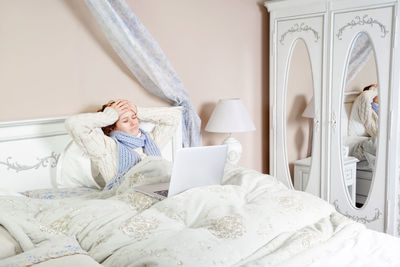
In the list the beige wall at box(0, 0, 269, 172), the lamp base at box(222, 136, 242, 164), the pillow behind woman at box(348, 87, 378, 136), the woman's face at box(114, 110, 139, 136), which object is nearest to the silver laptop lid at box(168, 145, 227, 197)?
the woman's face at box(114, 110, 139, 136)

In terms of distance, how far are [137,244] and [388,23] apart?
7.65 feet

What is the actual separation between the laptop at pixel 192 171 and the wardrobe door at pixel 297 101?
153 centimetres

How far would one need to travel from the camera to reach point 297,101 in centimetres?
347

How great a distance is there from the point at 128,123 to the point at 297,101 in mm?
1542

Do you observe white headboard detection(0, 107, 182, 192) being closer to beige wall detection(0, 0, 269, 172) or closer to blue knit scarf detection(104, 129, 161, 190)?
beige wall detection(0, 0, 269, 172)

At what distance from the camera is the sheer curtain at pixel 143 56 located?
2547 mm

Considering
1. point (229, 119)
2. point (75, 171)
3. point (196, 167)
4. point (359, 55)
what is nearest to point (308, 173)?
point (229, 119)

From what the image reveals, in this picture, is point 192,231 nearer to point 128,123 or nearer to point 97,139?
point 97,139

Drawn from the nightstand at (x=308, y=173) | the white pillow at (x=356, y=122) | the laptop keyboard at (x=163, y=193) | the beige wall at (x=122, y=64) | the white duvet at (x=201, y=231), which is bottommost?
the nightstand at (x=308, y=173)

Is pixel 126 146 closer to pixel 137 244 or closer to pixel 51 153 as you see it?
pixel 51 153

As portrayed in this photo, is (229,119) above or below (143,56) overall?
below

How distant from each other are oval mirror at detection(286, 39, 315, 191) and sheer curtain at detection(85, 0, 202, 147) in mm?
835

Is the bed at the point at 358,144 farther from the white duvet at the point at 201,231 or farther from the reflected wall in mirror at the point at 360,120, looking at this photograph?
the white duvet at the point at 201,231

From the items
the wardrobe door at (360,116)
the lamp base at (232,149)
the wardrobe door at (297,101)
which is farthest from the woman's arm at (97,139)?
the wardrobe door at (360,116)
